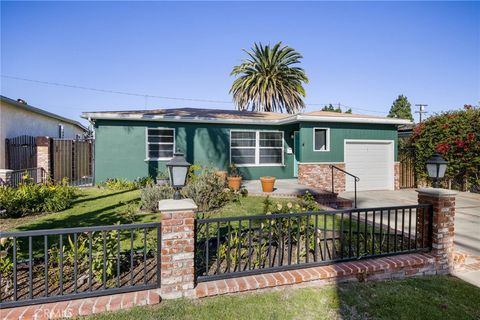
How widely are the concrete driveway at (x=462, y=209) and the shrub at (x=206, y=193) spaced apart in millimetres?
4253

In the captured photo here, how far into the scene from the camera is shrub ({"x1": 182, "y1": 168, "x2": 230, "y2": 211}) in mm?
6707

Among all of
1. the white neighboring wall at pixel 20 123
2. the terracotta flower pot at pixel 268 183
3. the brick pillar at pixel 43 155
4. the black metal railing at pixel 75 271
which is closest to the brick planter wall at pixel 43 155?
the brick pillar at pixel 43 155

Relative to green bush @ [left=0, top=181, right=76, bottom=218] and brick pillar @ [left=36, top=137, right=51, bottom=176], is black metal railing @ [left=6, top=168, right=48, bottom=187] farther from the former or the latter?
green bush @ [left=0, top=181, right=76, bottom=218]

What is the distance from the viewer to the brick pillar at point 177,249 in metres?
2.82

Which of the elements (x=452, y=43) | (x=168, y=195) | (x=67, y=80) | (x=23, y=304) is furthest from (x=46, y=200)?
(x=67, y=80)

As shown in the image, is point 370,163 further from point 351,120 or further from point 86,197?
point 86,197

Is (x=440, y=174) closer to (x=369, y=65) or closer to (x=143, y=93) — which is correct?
(x=369, y=65)

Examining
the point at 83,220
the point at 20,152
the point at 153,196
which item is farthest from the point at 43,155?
the point at 153,196

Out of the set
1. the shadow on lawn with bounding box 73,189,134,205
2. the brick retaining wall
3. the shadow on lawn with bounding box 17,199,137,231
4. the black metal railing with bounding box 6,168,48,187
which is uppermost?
the black metal railing with bounding box 6,168,48,187

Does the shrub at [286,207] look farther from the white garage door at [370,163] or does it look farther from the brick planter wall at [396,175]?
the brick planter wall at [396,175]

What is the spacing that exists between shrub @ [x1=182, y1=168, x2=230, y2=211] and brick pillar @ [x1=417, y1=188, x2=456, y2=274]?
4.67 meters

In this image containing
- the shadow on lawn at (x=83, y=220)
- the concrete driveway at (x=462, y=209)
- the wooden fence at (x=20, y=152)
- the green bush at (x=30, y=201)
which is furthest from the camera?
the wooden fence at (x=20, y=152)

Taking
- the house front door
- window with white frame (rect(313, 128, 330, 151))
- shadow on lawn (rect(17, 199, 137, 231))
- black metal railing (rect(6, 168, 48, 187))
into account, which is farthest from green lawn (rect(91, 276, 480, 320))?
the house front door

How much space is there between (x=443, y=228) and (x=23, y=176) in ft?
31.1
